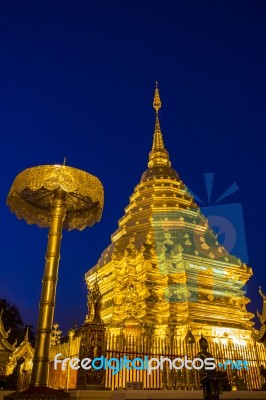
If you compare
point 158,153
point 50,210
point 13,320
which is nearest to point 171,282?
point 50,210

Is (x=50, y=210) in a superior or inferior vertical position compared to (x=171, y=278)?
inferior

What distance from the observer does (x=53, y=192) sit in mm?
9859

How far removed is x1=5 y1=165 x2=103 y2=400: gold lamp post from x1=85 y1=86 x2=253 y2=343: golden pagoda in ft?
26.8

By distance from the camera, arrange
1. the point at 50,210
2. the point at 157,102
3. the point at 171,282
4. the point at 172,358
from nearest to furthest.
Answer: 1. the point at 50,210
2. the point at 172,358
3. the point at 171,282
4. the point at 157,102

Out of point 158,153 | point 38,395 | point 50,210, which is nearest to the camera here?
point 38,395

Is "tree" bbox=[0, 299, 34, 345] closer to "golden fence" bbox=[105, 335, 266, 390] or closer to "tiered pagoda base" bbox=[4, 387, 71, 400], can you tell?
"golden fence" bbox=[105, 335, 266, 390]

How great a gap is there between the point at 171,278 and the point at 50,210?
11006 mm

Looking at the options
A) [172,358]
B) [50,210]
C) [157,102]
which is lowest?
[172,358]

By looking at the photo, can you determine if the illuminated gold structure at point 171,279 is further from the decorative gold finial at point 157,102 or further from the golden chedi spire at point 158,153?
the decorative gold finial at point 157,102

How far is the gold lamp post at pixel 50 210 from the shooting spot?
296 inches

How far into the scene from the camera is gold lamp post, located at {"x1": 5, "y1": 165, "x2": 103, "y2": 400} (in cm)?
752

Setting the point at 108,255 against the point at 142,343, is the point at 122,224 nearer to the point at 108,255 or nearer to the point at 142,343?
the point at 108,255

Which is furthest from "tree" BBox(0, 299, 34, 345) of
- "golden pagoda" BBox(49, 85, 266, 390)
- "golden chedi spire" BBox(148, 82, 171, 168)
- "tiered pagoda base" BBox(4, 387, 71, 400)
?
"tiered pagoda base" BBox(4, 387, 71, 400)

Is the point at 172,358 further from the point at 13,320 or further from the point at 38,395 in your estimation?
the point at 13,320
